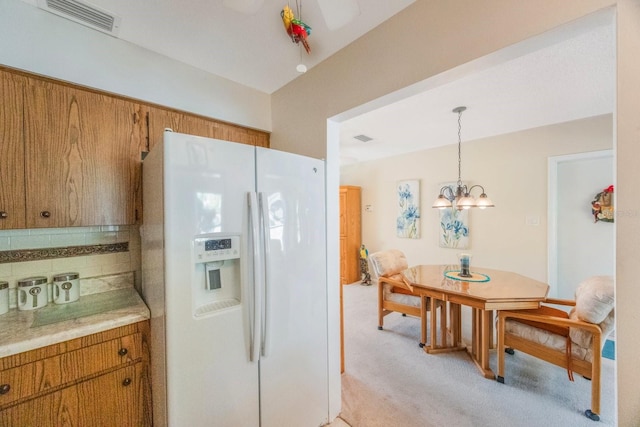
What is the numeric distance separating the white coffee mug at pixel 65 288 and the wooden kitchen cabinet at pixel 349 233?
403 cm

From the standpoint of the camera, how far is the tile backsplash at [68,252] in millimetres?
1434

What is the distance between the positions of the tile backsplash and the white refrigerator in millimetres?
437

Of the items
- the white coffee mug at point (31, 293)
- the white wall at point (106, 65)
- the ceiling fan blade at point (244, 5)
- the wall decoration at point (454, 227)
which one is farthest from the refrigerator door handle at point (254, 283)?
the wall decoration at point (454, 227)

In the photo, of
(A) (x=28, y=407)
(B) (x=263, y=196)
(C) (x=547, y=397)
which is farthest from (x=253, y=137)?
(C) (x=547, y=397)

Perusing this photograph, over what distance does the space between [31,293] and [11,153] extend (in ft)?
2.50

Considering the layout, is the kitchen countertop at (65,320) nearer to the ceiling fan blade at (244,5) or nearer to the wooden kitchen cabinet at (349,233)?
the ceiling fan blade at (244,5)

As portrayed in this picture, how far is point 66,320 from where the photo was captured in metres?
1.24

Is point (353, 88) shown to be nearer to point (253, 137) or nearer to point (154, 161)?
point (253, 137)

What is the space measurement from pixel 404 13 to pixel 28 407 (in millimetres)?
2582

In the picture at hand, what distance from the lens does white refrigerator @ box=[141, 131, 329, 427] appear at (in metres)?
1.09

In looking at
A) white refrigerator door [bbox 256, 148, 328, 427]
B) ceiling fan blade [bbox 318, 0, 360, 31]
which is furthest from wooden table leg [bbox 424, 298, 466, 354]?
ceiling fan blade [bbox 318, 0, 360, 31]

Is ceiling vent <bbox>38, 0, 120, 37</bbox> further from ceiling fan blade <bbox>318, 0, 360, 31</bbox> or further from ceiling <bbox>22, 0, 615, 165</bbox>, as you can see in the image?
ceiling fan blade <bbox>318, 0, 360, 31</bbox>

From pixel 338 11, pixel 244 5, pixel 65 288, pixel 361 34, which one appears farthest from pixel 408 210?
pixel 65 288

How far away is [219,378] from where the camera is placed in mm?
1181
